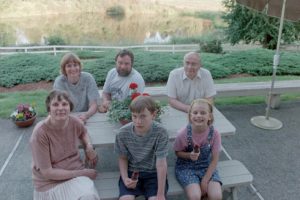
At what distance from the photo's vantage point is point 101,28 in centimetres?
2255

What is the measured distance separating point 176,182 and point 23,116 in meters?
2.84

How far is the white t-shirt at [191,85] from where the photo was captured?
3.35 meters

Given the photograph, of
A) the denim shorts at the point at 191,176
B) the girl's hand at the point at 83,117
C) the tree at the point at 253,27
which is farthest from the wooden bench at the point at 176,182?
the tree at the point at 253,27

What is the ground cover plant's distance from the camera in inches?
282

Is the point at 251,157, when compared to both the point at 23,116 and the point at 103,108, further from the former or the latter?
the point at 23,116

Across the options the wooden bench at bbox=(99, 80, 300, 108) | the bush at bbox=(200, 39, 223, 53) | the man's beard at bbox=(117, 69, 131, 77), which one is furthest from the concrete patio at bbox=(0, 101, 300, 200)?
the bush at bbox=(200, 39, 223, 53)

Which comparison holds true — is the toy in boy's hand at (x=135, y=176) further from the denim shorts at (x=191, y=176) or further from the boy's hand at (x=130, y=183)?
the denim shorts at (x=191, y=176)

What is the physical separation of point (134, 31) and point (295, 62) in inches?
630

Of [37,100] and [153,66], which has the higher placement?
[153,66]

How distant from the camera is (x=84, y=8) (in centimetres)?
2772

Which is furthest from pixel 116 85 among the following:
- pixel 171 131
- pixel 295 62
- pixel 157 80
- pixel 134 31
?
pixel 134 31

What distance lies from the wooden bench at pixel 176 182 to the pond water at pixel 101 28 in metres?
15.8

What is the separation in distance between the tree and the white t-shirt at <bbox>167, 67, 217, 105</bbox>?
8823 millimetres

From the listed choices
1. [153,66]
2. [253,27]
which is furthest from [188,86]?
[253,27]
